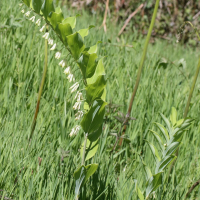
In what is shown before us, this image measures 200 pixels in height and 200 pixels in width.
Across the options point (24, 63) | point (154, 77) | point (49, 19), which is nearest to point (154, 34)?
point (154, 77)

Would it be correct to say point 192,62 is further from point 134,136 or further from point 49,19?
point 49,19

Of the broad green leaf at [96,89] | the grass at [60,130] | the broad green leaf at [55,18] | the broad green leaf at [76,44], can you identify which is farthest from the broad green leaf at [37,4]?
the grass at [60,130]

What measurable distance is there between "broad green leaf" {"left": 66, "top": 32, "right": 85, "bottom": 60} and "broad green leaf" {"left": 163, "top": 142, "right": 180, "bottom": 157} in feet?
1.52

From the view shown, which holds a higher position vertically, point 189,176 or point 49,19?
point 49,19

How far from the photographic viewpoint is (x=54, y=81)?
196 centimetres

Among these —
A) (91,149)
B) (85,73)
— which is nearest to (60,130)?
(91,149)

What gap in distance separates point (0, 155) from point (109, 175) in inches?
19.5

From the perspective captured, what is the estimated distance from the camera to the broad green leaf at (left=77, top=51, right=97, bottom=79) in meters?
0.80

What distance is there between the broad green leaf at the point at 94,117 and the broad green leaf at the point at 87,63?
4.1 inches

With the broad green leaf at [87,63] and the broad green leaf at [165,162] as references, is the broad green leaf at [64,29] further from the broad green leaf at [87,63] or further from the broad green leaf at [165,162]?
the broad green leaf at [165,162]

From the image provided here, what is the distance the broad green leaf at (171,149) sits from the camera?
94 cm

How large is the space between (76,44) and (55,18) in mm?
118

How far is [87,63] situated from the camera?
0.83 m

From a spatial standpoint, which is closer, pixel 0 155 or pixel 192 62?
pixel 0 155
